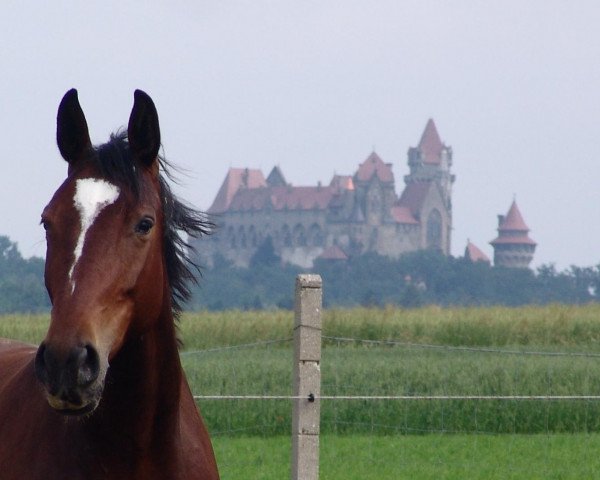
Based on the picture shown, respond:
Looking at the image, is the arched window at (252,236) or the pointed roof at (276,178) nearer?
the arched window at (252,236)

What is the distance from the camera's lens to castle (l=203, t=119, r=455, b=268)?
178 m

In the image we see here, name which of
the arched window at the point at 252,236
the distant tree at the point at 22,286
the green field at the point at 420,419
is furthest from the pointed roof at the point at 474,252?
the green field at the point at 420,419

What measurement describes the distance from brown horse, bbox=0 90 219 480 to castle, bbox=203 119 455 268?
169m

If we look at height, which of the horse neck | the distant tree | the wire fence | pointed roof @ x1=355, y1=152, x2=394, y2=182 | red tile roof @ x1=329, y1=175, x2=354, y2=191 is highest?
pointed roof @ x1=355, y1=152, x2=394, y2=182

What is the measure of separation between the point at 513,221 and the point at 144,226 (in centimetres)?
18597

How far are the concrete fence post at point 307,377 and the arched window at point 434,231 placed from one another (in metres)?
175

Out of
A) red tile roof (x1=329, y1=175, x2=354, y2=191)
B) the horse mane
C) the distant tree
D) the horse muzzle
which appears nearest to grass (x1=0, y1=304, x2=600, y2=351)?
the distant tree

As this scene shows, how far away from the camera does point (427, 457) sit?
12758 mm

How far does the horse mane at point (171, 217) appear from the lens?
138 inches

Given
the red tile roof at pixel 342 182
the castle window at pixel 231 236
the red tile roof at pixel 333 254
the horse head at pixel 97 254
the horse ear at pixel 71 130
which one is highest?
the red tile roof at pixel 342 182

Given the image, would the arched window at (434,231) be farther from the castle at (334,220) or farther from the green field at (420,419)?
the green field at (420,419)

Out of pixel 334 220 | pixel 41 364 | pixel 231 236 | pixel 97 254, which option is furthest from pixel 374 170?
pixel 41 364

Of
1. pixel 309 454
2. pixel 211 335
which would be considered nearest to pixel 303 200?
pixel 211 335

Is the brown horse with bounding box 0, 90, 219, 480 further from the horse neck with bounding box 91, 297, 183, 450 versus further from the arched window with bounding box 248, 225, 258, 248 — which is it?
the arched window with bounding box 248, 225, 258, 248
